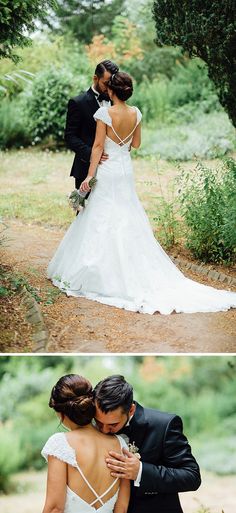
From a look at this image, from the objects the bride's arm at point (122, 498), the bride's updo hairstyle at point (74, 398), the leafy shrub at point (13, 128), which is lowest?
the leafy shrub at point (13, 128)

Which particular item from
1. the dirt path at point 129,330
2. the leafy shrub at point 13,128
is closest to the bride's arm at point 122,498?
the dirt path at point 129,330

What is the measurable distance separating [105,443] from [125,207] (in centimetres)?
254

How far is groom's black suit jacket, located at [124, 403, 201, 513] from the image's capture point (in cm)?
308

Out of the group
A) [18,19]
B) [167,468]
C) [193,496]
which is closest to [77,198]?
[18,19]

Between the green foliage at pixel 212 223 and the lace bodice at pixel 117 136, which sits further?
the green foliage at pixel 212 223

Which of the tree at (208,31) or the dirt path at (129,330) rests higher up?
the tree at (208,31)

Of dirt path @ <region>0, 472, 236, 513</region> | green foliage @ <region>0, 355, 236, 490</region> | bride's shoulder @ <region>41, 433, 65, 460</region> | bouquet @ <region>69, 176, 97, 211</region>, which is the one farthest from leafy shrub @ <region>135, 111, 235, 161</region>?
bride's shoulder @ <region>41, 433, 65, 460</region>

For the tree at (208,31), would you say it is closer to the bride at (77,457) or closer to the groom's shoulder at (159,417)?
the groom's shoulder at (159,417)

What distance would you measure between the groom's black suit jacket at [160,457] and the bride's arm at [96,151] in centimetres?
243

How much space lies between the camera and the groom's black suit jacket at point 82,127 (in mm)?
5473

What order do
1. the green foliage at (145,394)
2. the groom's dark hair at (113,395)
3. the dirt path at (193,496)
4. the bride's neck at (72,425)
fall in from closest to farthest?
the groom's dark hair at (113,395)
the bride's neck at (72,425)
the dirt path at (193,496)
the green foliage at (145,394)

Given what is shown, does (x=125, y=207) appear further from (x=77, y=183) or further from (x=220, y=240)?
(x=220, y=240)

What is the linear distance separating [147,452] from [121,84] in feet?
8.45

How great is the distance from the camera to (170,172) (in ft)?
35.0
